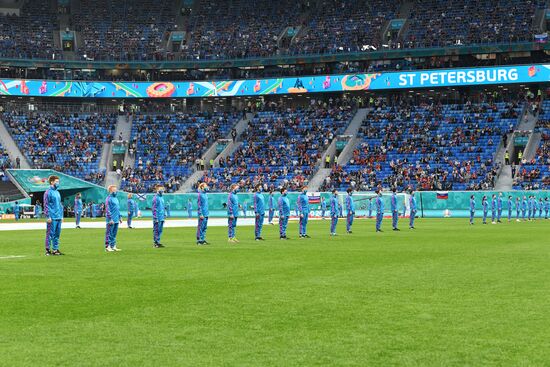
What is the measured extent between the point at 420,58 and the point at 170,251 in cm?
6894

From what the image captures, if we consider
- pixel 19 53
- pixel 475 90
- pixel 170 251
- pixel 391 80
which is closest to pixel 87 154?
pixel 19 53

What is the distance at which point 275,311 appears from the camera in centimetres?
1330

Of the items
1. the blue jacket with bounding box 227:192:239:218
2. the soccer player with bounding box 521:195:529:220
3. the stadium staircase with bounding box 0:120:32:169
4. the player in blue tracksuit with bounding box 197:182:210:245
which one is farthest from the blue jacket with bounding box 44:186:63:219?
the stadium staircase with bounding box 0:120:32:169

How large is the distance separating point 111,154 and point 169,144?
21.0ft

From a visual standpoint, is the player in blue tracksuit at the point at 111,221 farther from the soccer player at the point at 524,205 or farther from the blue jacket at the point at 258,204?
the soccer player at the point at 524,205

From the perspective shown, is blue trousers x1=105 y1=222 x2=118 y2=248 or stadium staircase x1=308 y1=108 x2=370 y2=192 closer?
blue trousers x1=105 y1=222 x2=118 y2=248

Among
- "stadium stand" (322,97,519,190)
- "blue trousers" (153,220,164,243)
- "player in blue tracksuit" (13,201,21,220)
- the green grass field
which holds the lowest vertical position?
the green grass field

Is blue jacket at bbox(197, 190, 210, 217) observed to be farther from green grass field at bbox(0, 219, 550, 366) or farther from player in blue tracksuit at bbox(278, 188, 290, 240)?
green grass field at bbox(0, 219, 550, 366)

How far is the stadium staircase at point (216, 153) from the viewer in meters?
85.6

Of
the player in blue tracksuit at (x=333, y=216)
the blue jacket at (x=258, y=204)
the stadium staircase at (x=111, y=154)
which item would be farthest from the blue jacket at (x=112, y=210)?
the stadium staircase at (x=111, y=154)

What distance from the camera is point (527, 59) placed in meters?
88.8

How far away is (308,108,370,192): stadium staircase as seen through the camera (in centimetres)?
8219

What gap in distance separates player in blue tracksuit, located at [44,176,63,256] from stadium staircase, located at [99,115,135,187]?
2378 inches

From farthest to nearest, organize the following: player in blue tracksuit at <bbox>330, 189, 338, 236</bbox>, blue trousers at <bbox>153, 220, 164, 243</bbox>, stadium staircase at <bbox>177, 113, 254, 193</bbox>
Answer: stadium staircase at <bbox>177, 113, 254, 193</bbox> → player in blue tracksuit at <bbox>330, 189, 338, 236</bbox> → blue trousers at <bbox>153, 220, 164, 243</bbox>
